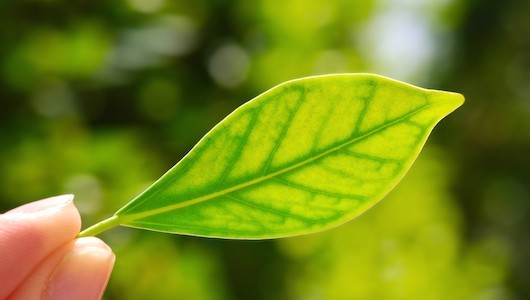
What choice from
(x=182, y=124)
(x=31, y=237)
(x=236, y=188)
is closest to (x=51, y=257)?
(x=31, y=237)

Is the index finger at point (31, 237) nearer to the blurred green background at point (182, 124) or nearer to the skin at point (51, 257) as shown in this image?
the skin at point (51, 257)

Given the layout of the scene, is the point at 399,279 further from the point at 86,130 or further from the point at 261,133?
the point at 261,133

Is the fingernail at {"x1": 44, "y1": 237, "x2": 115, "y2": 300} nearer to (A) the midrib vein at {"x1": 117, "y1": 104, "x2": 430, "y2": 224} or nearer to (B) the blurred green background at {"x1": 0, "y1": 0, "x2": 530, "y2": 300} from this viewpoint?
(A) the midrib vein at {"x1": 117, "y1": 104, "x2": 430, "y2": 224}

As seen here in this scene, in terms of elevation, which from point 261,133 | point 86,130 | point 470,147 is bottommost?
point 470,147

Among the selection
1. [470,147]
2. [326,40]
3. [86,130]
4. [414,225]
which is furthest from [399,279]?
[470,147]

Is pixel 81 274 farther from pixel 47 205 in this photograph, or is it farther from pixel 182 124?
pixel 182 124

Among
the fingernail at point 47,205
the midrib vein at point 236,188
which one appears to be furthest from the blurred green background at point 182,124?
the midrib vein at point 236,188
